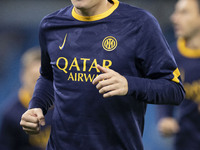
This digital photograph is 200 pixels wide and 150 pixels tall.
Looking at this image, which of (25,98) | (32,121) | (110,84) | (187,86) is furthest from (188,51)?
(110,84)

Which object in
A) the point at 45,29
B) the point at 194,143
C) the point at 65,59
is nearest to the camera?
the point at 65,59

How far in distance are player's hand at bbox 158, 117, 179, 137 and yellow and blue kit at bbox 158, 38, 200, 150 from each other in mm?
106

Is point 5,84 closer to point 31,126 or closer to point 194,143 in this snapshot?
point 194,143

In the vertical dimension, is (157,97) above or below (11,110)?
above

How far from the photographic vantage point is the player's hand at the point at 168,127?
4.21 meters

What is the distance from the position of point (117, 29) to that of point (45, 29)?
47 cm

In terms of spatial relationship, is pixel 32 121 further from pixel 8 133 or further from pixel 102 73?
pixel 8 133

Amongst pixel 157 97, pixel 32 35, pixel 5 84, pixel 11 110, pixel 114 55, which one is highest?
pixel 114 55

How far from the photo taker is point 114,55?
2100 mm

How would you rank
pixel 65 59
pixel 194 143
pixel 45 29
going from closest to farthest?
pixel 65 59 → pixel 45 29 → pixel 194 143

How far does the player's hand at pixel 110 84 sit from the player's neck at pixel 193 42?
2.96m

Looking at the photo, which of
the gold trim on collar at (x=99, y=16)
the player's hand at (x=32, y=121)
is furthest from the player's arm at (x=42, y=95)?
the gold trim on collar at (x=99, y=16)

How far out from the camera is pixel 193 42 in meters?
4.75

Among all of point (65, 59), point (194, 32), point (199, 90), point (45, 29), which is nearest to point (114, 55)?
point (65, 59)
